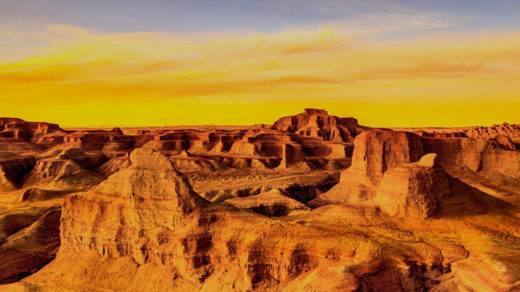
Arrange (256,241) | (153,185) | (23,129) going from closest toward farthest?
1. (256,241)
2. (153,185)
3. (23,129)

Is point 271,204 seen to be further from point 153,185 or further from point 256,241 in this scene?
point 256,241

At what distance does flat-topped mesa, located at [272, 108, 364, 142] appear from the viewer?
13675 cm

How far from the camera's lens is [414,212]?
3241 cm

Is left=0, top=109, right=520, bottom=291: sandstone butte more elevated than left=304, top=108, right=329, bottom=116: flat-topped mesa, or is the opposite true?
left=304, top=108, right=329, bottom=116: flat-topped mesa

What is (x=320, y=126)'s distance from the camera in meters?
142

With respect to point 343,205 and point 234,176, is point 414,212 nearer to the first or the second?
point 343,205

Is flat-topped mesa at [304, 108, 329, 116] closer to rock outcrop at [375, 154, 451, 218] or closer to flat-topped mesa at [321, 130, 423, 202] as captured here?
flat-topped mesa at [321, 130, 423, 202]

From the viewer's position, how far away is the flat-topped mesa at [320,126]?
137 meters

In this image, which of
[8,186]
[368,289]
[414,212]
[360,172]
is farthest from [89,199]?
[8,186]

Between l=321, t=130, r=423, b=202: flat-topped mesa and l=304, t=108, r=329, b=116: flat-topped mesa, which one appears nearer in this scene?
l=321, t=130, r=423, b=202: flat-topped mesa

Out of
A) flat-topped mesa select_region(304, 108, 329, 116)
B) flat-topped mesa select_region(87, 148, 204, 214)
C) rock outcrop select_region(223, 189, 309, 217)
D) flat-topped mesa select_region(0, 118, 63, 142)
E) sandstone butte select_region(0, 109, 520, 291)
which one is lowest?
rock outcrop select_region(223, 189, 309, 217)

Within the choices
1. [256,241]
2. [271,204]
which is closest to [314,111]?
[271,204]

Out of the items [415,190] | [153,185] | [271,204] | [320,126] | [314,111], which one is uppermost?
[314,111]

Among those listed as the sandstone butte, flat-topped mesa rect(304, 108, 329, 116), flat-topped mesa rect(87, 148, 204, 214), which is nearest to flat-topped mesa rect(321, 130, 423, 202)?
the sandstone butte
